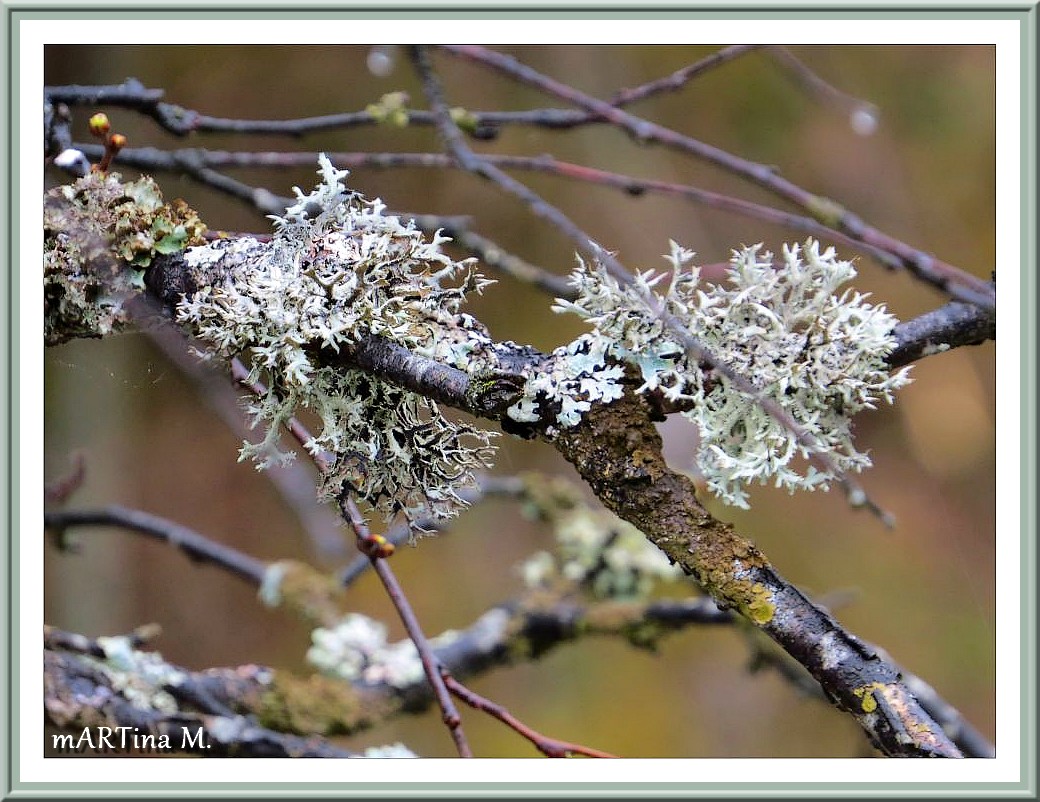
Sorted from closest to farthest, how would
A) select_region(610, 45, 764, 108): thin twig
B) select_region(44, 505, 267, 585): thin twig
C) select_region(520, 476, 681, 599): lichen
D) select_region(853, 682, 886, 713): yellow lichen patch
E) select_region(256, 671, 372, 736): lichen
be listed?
select_region(853, 682, 886, 713): yellow lichen patch, select_region(610, 45, 764, 108): thin twig, select_region(256, 671, 372, 736): lichen, select_region(44, 505, 267, 585): thin twig, select_region(520, 476, 681, 599): lichen

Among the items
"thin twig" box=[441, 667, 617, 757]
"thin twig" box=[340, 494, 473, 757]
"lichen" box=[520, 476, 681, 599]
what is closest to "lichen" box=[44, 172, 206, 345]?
"thin twig" box=[340, 494, 473, 757]

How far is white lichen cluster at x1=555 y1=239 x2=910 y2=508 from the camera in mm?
626

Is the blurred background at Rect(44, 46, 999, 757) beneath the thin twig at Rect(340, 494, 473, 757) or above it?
above

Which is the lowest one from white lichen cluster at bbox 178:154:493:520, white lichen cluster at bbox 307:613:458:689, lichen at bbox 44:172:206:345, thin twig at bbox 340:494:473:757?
thin twig at bbox 340:494:473:757

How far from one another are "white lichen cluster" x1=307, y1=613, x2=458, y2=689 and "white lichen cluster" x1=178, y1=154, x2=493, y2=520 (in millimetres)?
573

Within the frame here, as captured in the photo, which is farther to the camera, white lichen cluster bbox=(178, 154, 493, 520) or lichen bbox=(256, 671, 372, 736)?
lichen bbox=(256, 671, 372, 736)

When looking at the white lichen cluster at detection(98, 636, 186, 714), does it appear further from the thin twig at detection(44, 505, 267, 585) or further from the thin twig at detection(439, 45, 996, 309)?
the thin twig at detection(439, 45, 996, 309)

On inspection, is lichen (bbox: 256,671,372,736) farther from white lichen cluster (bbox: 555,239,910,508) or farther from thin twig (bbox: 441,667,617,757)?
white lichen cluster (bbox: 555,239,910,508)

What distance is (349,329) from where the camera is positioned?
648 mm

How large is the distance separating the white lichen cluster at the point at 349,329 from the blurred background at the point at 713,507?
0.67m

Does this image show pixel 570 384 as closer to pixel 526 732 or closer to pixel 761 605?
pixel 761 605

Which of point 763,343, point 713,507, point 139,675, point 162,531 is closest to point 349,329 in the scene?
point 763,343

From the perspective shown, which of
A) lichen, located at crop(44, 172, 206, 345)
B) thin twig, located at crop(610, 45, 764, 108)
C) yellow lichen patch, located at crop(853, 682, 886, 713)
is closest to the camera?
yellow lichen patch, located at crop(853, 682, 886, 713)

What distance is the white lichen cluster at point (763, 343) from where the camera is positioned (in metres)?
0.63
